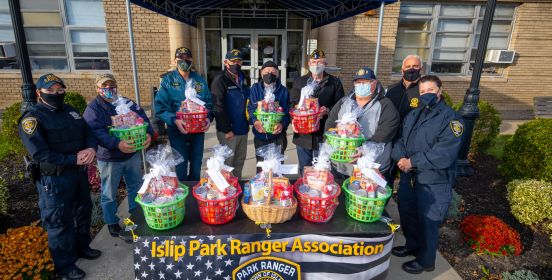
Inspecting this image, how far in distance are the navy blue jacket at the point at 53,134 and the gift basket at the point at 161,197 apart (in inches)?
38.3

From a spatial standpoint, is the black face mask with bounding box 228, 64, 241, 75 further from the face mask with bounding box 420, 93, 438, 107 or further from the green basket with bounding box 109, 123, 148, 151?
the face mask with bounding box 420, 93, 438, 107

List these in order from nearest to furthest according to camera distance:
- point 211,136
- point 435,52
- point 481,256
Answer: point 481,256
point 211,136
point 435,52

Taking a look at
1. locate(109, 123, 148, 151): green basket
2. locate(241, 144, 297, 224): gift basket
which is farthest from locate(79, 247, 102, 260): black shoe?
locate(241, 144, 297, 224): gift basket

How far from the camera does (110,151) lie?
3633 millimetres

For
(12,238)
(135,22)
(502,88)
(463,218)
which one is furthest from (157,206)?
(502,88)

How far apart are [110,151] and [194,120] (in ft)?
3.31

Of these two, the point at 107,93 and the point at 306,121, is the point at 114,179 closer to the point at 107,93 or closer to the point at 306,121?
the point at 107,93

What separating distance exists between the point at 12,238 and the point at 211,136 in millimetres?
5120

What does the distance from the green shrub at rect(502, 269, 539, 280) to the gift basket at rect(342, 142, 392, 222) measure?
195 cm

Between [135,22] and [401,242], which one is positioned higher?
[135,22]

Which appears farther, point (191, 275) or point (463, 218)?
point (463, 218)

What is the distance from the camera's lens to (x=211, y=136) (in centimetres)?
815

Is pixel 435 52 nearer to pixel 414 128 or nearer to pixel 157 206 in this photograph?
pixel 414 128

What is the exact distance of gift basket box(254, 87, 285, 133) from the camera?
3797mm
